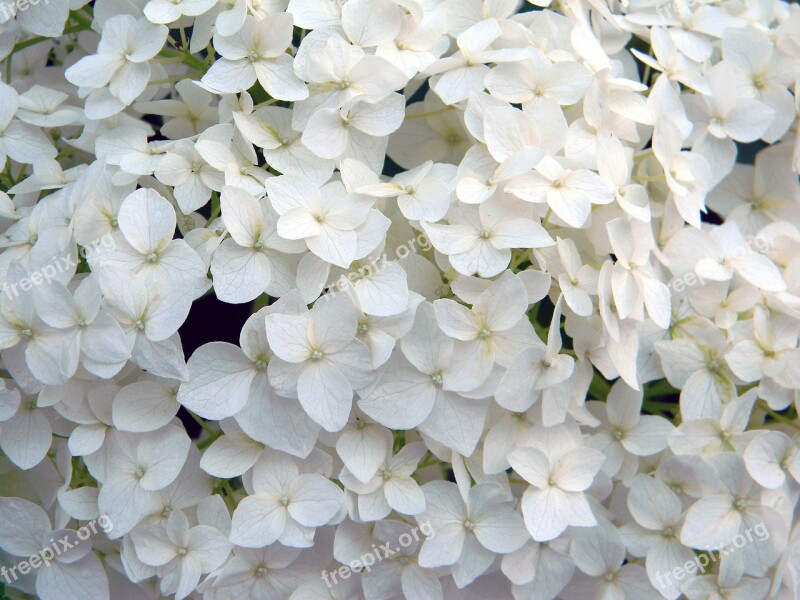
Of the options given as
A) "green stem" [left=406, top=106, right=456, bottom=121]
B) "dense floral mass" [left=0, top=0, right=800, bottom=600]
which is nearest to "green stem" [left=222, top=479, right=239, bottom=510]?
"dense floral mass" [left=0, top=0, right=800, bottom=600]

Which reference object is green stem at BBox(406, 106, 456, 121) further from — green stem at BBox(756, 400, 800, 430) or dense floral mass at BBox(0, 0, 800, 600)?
green stem at BBox(756, 400, 800, 430)

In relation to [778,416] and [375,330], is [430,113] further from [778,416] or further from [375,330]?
[778,416]

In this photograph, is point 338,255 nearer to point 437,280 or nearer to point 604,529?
point 437,280

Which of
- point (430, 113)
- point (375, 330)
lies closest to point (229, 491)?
point (375, 330)

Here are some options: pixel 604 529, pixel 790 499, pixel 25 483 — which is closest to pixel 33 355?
pixel 25 483

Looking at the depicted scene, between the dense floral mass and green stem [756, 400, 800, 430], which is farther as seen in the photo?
green stem [756, 400, 800, 430]

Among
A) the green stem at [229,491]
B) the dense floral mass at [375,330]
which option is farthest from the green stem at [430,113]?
the green stem at [229,491]

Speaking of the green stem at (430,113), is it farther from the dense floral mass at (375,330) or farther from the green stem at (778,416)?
the green stem at (778,416)

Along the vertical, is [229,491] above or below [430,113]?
below
